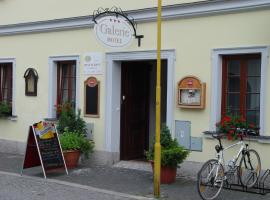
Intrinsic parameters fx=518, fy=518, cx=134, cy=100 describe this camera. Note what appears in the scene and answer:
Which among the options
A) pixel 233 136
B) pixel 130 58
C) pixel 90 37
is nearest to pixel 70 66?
pixel 90 37

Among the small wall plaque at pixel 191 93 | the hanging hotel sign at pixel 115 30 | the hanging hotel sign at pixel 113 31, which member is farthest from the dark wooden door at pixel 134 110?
the small wall plaque at pixel 191 93

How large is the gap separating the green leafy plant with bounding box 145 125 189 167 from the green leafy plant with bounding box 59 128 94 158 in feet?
7.57

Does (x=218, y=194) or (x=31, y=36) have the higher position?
(x=31, y=36)

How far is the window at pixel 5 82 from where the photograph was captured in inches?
587

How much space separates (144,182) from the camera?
1017cm

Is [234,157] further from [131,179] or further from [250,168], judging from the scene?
[131,179]

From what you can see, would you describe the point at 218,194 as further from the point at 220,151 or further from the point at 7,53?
the point at 7,53

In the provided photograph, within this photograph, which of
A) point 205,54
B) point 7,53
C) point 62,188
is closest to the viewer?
point 62,188

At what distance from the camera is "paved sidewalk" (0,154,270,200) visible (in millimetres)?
8984

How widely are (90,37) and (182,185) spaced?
4.50m

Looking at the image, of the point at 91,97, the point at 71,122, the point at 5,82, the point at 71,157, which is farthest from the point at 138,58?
the point at 5,82

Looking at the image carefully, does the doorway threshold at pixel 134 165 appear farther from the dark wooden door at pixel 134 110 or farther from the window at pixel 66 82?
the window at pixel 66 82

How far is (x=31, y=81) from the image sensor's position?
548 inches

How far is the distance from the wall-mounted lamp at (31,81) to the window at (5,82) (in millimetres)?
1113
